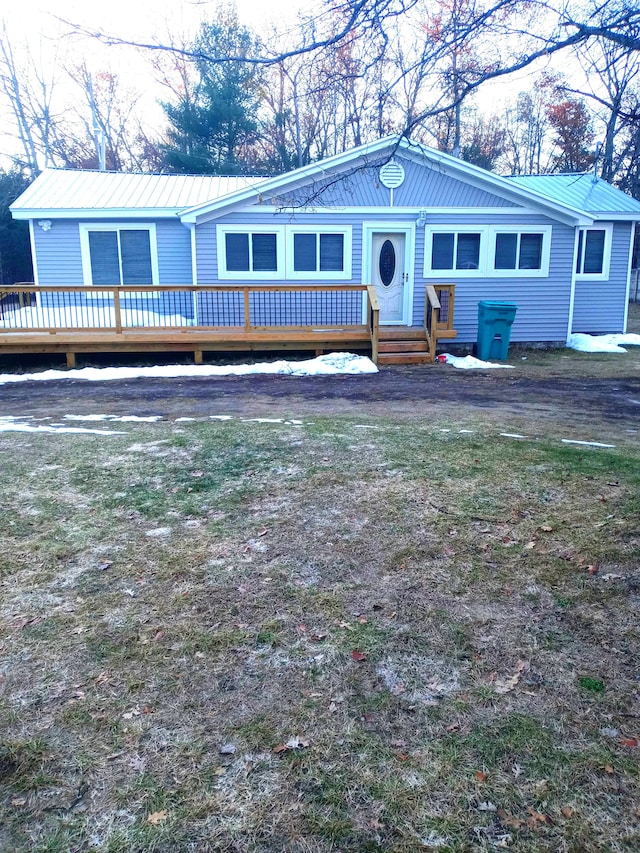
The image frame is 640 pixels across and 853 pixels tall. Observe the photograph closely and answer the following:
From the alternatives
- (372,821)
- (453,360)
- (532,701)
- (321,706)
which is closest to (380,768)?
(372,821)

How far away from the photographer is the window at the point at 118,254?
13789mm

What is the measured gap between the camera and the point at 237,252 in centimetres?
1290

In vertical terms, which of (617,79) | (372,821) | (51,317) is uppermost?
(617,79)

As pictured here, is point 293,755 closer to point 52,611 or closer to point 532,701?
point 532,701

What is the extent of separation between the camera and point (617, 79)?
506 centimetres

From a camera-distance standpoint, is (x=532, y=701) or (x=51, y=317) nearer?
(x=532, y=701)

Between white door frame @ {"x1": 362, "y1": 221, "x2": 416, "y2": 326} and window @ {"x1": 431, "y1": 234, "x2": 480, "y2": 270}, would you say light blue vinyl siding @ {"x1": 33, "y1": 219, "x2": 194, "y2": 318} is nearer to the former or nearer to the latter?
white door frame @ {"x1": 362, "y1": 221, "x2": 416, "y2": 326}

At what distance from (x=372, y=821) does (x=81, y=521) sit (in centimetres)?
288

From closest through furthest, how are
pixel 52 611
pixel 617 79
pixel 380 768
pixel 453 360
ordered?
1. pixel 380 768
2. pixel 52 611
3. pixel 617 79
4. pixel 453 360

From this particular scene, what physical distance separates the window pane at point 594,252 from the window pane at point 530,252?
2683mm

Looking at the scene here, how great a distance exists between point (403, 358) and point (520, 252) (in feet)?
13.1

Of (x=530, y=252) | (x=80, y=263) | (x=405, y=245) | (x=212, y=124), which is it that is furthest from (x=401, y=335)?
(x=212, y=124)

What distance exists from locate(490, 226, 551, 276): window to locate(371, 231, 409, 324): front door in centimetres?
197

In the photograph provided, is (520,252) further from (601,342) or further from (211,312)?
(211,312)
